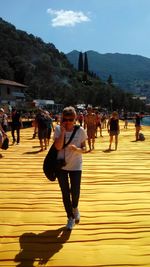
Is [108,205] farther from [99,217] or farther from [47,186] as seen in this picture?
[47,186]

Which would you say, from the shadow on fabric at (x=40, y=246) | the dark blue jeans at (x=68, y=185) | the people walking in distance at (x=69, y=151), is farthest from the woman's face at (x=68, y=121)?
the shadow on fabric at (x=40, y=246)

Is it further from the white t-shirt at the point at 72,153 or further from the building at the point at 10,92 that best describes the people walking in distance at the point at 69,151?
the building at the point at 10,92

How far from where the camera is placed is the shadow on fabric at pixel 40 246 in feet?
16.1

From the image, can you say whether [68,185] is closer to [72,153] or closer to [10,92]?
[72,153]

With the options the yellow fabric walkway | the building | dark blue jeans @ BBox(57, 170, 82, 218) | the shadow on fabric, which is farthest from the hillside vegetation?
the shadow on fabric

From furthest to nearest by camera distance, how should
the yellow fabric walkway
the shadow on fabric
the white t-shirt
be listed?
the white t-shirt < the yellow fabric walkway < the shadow on fabric

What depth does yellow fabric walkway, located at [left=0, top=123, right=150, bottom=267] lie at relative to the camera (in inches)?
197

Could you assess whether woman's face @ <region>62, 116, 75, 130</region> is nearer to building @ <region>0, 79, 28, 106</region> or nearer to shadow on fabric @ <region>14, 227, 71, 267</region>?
shadow on fabric @ <region>14, 227, 71, 267</region>

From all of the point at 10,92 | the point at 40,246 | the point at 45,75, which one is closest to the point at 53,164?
the point at 40,246

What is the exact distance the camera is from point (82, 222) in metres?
6.31

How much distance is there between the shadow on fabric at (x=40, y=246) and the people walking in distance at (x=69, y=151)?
26 centimetres

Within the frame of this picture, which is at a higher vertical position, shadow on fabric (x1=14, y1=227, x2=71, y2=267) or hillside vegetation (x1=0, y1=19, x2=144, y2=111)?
hillside vegetation (x1=0, y1=19, x2=144, y2=111)

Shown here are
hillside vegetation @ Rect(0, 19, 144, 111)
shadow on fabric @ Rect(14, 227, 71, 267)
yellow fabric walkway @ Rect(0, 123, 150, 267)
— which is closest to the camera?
shadow on fabric @ Rect(14, 227, 71, 267)

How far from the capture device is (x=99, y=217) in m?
6.57
